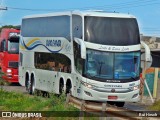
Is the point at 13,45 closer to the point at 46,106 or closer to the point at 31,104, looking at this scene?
the point at 31,104

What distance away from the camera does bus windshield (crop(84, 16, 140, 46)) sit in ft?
64.3

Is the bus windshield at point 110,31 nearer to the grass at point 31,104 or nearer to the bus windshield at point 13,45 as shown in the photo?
the grass at point 31,104

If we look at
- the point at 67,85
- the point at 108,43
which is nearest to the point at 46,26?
the point at 67,85

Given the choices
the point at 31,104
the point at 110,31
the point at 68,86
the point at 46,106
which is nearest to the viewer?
the point at 46,106

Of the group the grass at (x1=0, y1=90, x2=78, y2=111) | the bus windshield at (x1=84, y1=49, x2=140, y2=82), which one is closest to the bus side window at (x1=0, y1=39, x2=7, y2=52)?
the grass at (x1=0, y1=90, x2=78, y2=111)

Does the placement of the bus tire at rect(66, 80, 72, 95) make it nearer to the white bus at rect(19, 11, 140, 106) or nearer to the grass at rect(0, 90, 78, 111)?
the white bus at rect(19, 11, 140, 106)

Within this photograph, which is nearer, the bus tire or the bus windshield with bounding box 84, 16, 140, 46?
the bus windshield with bounding box 84, 16, 140, 46

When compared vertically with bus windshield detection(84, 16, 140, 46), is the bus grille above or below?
below

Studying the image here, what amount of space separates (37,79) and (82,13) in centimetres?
692

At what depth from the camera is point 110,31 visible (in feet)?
65.0

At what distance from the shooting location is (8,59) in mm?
33281

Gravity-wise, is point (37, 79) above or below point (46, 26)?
below

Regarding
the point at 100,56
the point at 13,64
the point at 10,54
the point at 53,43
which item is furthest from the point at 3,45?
the point at 100,56

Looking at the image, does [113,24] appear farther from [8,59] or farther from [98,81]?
[8,59]
